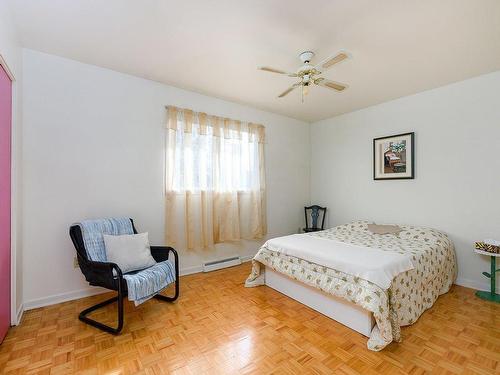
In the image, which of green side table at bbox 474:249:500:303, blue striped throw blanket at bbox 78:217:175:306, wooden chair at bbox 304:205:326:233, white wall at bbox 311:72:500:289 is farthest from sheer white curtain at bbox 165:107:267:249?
green side table at bbox 474:249:500:303

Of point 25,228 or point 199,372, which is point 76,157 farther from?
point 199,372

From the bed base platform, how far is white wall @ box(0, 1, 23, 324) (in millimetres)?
2511

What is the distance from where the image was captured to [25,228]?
2428 millimetres

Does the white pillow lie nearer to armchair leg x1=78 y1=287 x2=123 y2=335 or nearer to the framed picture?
armchair leg x1=78 y1=287 x2=123 y2=335

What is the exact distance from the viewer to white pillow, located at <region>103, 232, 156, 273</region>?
7.72 ft

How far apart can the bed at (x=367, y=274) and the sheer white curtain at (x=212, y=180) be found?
0.99 m

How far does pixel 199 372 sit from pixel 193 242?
191 centimetres

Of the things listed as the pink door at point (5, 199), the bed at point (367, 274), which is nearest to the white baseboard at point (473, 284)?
the bed at point (367, 274)

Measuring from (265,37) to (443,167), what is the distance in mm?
2867

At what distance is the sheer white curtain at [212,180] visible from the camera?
10.8 ft

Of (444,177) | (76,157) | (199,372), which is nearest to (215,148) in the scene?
(76,157)

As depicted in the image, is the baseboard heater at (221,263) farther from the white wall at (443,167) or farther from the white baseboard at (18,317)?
the white wall at (443,167)

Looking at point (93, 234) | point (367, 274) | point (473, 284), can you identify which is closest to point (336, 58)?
point (367, 274)

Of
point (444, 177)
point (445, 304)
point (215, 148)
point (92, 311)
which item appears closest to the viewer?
point (92, 311)
